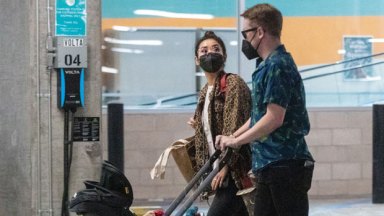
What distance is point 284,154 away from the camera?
3.98 metres

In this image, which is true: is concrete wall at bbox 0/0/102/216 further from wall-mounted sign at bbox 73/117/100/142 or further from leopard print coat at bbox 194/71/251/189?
leopard print coat at bbox 194/71/251/189

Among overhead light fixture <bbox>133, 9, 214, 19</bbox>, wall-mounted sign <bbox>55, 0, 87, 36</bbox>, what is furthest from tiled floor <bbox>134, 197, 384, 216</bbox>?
wall-mounted sign <bbox>55, 0, 87, 36</bbox>

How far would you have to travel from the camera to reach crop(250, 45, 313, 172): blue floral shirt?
396cm

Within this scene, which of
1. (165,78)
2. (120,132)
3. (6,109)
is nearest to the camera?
(6,109)

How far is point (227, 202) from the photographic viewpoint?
4.91 m

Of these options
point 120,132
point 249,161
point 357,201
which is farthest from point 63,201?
point 357,201

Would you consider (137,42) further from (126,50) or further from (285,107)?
(285,107)

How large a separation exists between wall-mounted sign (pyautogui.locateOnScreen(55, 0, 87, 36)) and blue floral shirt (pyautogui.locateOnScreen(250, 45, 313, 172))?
202cm

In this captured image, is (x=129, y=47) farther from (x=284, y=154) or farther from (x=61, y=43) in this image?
(x=284, y=154)

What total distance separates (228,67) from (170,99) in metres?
0.82

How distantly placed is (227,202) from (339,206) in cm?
418

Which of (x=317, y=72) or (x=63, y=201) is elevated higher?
(x=317, y=72)

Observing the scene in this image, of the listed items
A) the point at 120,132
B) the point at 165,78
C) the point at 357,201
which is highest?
the point at 165,78

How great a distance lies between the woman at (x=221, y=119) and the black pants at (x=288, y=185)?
0.79m
